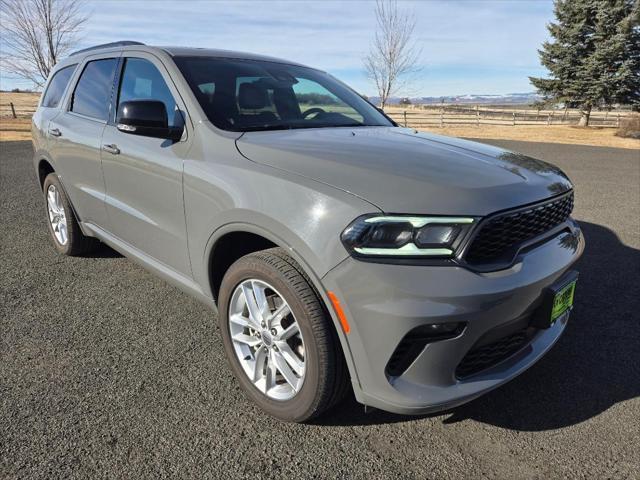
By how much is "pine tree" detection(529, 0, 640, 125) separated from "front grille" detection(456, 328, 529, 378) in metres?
32.0

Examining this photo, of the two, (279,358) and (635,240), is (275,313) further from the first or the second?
(635,240)

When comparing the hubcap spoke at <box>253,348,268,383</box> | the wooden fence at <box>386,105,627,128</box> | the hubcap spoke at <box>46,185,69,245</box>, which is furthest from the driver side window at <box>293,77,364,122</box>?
the wooden fence at <box>386,105,627,128</box>

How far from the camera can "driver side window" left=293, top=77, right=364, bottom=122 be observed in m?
3.42

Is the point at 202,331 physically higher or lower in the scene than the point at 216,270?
lower

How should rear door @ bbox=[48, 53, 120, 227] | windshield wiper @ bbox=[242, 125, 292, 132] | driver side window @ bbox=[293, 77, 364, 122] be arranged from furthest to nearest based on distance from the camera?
rear door @ bbox=[48, 53, 120, 227] < driver side window @ bbox=[293, 77, 364, 122] < windshield wiper @ bbox=[242, 125, 292, 132]

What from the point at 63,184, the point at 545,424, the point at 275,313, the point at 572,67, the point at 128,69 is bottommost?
the point at 545,424

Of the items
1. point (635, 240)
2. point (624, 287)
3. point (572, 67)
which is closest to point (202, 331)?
point (624, 287)

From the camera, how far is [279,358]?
2.33 m

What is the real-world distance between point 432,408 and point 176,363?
1622 mm

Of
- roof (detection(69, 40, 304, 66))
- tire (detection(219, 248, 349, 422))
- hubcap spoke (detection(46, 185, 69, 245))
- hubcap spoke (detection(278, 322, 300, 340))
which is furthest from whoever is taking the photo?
hubcap spoke (detection(46, 185, 69, 245))

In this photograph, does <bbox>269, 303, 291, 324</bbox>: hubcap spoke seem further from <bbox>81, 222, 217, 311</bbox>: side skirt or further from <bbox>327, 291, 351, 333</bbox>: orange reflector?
<bbox>81, 222, 217, 311</bbox>: side skirt

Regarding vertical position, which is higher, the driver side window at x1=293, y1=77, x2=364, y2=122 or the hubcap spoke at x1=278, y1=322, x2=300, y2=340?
the driver side window at x1=293, y1=77, x2=364, y2=122

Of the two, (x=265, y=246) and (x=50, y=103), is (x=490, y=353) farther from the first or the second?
(x=50, y=103)

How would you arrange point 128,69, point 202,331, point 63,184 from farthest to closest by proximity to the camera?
point 63,184 → point 128,69 → point 202,331
